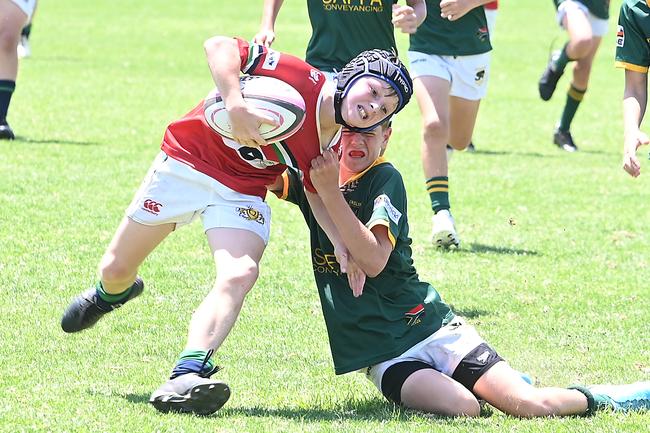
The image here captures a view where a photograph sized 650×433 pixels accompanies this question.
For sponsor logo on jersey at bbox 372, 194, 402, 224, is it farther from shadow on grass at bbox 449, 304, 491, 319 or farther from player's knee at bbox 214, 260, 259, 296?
shadow on grass at bbox 449, 304, 491, 319

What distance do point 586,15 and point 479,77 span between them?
3637mm

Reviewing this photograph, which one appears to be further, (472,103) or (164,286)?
(472,103)

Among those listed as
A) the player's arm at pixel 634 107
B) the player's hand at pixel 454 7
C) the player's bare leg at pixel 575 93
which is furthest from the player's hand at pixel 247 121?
the player's bare leg at pixel 575 93

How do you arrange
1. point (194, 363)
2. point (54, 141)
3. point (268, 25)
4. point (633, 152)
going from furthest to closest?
point (54, 141) < point (268, 25) < point (633, 152) < point (194, 363)

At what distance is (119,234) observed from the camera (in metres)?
5.11

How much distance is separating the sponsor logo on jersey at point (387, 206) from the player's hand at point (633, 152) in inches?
48.4

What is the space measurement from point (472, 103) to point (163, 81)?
8059 millimetres

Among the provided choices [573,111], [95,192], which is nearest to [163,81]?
[573,111]

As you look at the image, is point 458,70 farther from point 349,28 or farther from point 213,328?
point 213,328

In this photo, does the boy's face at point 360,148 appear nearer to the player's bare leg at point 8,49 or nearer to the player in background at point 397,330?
the player in background at point 397,330

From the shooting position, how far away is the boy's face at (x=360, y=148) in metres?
4.83

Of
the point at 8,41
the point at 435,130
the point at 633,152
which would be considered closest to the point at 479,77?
the point at 435,130

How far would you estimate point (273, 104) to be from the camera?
15.4 feet

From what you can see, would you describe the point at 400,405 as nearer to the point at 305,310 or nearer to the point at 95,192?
the point at 305,310
